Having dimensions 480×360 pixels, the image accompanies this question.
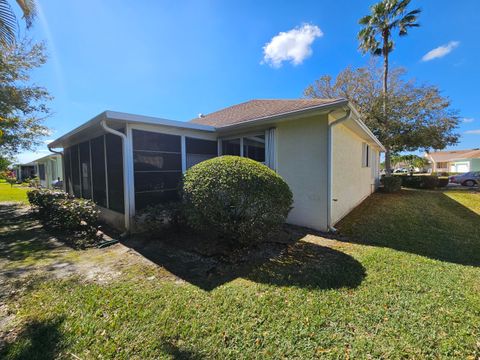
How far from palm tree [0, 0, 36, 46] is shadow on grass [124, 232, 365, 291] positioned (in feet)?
18.2

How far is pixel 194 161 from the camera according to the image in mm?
6910

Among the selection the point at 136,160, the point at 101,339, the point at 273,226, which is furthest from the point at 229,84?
the point at 101,339

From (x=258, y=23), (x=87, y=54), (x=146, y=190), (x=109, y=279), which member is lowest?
(x=109, y=279)

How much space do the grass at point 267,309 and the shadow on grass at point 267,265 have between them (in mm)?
32

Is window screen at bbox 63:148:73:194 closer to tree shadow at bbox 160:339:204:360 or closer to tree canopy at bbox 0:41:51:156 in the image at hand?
tree canopy at bbox 0:41:51:156

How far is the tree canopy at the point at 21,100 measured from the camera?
8.62 m

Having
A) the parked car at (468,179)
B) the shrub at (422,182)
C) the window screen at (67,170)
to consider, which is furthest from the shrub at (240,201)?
the parked car at (468,179)

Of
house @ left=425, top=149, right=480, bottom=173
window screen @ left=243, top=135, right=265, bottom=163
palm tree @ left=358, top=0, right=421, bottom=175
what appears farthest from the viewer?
house @ left=425, top=149, right=480, bottom=173

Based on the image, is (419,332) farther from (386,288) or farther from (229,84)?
(229,84)

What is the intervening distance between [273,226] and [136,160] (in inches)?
162

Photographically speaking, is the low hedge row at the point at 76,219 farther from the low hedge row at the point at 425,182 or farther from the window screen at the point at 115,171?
the low hedge row at the point at 425,182

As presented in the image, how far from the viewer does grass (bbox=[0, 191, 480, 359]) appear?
2020 millimetres

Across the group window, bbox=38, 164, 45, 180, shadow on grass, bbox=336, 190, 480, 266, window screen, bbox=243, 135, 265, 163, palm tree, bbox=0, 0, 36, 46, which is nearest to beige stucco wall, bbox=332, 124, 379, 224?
shadow on grass, bbox=336, 190, 480, 266

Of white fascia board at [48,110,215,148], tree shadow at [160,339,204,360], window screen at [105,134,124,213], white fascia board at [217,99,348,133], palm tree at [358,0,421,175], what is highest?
palm tree at [358,0,421,175]
